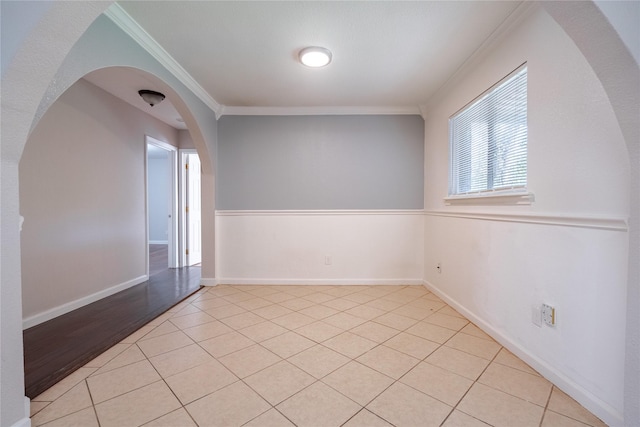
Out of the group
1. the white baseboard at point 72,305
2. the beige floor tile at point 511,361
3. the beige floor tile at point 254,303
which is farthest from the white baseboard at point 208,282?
the beige floor tile at point 511,361

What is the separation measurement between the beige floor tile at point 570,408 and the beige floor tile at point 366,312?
1.34m

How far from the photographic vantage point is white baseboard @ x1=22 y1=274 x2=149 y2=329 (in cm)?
233

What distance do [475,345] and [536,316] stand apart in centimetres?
52

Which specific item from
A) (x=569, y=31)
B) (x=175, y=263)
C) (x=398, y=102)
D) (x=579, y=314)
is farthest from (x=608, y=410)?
(x=175, y=263)

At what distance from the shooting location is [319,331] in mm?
2223

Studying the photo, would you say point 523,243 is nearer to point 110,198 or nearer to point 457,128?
point 457,128

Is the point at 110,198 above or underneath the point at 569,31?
underneath

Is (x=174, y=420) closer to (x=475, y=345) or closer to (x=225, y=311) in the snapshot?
(x=225, y=311)

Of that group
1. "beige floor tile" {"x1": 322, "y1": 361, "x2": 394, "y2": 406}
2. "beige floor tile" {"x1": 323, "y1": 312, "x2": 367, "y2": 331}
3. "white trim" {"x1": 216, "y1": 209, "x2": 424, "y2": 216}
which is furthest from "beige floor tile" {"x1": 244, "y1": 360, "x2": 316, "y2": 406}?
"white trim" {"x1": 216, "y1": 209, "x2": 424, "y2": 216}

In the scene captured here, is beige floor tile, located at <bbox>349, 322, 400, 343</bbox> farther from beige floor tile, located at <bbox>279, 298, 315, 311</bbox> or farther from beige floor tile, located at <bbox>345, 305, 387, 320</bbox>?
beige floor tile, located at <bbox>279, 298, 315, 311</bbox>

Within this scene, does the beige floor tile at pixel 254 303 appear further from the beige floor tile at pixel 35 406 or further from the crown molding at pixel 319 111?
the crown molding at pixel 319 111

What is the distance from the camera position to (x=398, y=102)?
3344 millimetres

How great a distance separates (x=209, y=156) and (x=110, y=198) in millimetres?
1309

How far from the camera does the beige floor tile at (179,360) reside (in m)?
1.70
